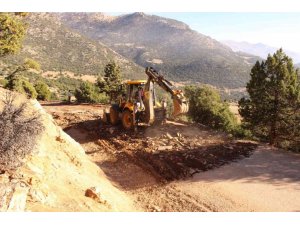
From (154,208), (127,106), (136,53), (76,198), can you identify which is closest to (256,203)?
(154,208)

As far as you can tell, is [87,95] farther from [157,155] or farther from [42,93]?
[157,155]

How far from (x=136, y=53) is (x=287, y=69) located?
107778 mm

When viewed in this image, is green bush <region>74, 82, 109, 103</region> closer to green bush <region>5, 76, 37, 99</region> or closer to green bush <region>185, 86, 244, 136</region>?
green bush <region>5, 76, 37, 99</region>

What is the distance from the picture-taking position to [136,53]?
123125 millimetres

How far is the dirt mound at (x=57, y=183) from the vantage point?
651 centimetres

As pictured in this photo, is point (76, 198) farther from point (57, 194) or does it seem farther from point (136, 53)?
point (136, 53)

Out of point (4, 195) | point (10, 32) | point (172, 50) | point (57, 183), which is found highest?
point (172, 50)

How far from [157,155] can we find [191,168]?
1789 mm

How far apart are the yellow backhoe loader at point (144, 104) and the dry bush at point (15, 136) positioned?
7.40 metres

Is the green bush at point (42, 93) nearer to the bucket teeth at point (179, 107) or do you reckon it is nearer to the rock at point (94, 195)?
the bucket teeth at point (179, 107)

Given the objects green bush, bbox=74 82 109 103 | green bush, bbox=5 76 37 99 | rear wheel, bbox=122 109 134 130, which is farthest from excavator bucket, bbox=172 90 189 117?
green bush, bbox=74 82 109 103

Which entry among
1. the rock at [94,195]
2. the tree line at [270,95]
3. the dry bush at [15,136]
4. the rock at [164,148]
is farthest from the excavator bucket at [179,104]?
the dry bush at [15,136]

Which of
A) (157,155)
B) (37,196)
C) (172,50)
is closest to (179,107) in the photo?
(157,155)

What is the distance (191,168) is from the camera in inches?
497
